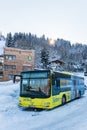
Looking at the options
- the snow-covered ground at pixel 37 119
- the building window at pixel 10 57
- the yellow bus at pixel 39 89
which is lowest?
the snow-covered ground at pixel 37 119

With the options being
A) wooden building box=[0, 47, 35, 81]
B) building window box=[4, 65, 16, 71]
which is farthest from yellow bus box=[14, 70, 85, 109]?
building window box=[4, 65, 16, 71]

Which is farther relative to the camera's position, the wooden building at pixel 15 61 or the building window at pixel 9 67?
the building window at pixel 9 67

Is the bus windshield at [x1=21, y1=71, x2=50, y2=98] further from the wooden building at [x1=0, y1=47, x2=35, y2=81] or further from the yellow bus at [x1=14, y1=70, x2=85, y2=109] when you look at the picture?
the wooden building at [x1=0, y1=47, x2=35, y2=81]

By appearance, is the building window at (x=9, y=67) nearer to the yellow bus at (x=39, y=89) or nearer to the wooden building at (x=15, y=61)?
the wooden building at (x=15, y=61)

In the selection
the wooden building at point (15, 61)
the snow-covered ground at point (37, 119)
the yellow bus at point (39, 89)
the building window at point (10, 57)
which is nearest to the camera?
the snow-covered ground at point (37, 119)

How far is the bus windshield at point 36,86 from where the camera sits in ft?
56.4

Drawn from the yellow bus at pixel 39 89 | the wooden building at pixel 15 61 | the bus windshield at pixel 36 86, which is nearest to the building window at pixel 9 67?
the wooden building at pixel 15 61

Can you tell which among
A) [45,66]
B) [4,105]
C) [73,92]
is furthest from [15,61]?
[4,105]

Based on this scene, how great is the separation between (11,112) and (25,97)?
148cm

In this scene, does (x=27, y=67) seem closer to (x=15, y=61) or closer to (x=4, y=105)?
(x=15, y=61)

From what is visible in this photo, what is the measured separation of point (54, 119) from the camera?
1437 centimetres

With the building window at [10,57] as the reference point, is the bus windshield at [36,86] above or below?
below

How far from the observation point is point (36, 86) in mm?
17281

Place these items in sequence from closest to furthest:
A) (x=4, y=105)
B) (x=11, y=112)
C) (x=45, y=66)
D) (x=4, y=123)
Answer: (x=4, y=123) < (x=11, y=112) < (x=4, y=105) < (x=45, y=66)
